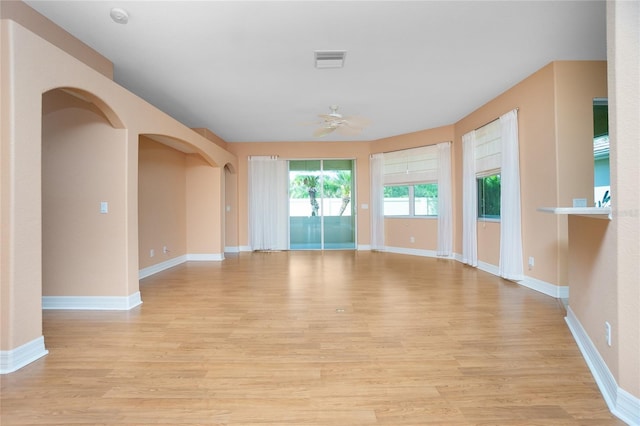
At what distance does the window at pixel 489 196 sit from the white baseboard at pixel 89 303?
546cm

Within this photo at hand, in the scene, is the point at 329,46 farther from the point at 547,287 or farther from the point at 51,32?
the point at 547,287

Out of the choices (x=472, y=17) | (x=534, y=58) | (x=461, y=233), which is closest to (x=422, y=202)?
(x=461, y=233)

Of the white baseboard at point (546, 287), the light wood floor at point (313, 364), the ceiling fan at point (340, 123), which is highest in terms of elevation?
the ceiling fan at point (340, 123)

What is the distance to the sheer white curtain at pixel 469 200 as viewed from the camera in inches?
217

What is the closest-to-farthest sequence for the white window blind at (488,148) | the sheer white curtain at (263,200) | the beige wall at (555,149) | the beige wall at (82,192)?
1. the beige wall at (82,192)
2. the beige wall at (555,149)
3. the white window blind at (488,148)
4. the sheer white curtain at (263,200)

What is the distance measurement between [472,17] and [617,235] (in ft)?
7.21

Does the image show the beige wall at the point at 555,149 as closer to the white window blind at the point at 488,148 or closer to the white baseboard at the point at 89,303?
the white window blind at the point at 488,148

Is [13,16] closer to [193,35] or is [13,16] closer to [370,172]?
[193,35]

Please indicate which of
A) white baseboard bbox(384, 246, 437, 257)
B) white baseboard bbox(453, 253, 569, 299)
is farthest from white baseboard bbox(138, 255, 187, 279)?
white baseboard bbox(453, 253, 569, 299)

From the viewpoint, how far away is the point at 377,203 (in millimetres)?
7621

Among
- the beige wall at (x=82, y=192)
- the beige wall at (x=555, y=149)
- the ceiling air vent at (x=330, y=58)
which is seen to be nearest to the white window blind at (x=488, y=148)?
the beige wall at (x=555, y=149)

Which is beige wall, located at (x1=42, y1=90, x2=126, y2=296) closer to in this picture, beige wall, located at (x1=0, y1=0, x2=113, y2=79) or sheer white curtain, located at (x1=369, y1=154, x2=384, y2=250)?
beige wall, located at (x1=0, y1=0, x2=113, y2=79)

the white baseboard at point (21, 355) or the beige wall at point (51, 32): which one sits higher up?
the beige wall at point (51, 32)

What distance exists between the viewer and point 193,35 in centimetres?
300
